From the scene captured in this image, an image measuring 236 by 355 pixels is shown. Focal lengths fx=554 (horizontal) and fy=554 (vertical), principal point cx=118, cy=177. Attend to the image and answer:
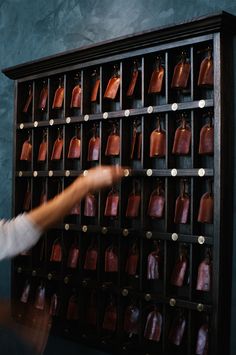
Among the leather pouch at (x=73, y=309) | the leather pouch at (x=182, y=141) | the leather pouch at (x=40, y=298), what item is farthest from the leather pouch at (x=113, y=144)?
the leather pouch at (x=40, y=298)

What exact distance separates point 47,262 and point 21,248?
119cm

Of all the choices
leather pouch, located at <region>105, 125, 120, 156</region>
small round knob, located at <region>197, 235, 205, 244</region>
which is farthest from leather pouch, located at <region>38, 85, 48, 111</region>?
A: small round knob, located at <region>197, 235, 205, 244</region>

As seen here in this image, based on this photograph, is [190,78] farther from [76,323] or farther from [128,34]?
[76,323]

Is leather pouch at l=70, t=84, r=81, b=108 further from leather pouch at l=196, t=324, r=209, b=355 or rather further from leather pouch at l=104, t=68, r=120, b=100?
leather pouch at l=196, t=324, r=209, b=355

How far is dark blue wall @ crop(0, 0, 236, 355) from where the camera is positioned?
274cm

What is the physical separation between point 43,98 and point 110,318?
1.37 meters

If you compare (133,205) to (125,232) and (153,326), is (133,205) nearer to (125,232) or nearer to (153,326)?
(125,232)

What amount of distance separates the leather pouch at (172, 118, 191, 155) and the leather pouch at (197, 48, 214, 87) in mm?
230

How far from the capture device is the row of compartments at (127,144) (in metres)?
2.54

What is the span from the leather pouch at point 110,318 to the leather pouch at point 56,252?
Answer: 0.44 m

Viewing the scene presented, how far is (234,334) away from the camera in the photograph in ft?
7.95

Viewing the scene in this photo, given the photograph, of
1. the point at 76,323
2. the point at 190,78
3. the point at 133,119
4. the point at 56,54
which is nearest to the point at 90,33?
the point at 56,54

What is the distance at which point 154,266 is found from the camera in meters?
2.67

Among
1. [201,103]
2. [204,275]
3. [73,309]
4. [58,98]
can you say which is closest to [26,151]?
[58,98]
